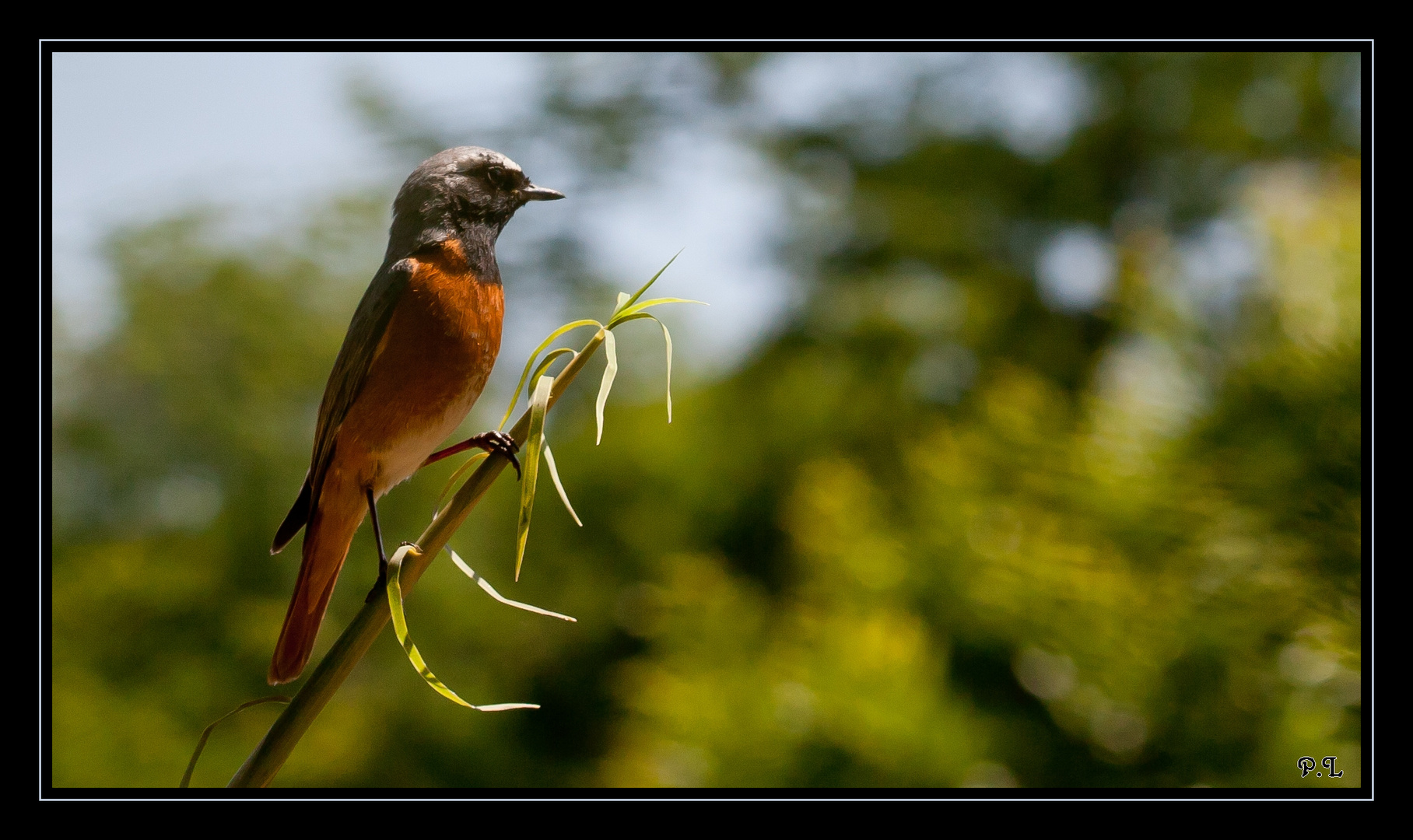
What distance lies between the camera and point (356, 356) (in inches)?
28.5

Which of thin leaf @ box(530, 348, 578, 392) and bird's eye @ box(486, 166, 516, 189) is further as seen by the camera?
bird's eye @ box(486, 166, 516, 189)

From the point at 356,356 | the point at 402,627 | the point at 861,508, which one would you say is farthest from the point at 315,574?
the point at 861,508

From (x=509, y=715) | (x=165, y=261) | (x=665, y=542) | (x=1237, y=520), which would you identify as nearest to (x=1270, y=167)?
(x=1237, y=520)

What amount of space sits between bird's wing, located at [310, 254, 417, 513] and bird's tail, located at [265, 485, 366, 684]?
0.03m

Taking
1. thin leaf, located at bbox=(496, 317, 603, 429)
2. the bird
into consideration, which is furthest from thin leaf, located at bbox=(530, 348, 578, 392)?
the bird

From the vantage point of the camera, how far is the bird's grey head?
0.71m

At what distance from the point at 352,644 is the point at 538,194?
1.46 feet

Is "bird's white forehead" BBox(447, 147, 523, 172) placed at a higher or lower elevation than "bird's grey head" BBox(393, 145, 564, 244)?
higher

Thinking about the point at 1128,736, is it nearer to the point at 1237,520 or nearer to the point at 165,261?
the point at 1237,520

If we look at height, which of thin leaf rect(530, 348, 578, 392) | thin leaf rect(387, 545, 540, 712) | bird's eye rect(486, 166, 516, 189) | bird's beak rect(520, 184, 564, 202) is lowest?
thin leaf rect(387, 545, 540, 712)

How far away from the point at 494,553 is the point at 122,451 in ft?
3.15

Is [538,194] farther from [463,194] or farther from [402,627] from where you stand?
[402,627]

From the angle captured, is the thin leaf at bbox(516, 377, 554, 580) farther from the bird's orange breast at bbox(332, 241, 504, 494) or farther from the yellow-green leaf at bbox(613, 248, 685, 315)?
the bird's orange breast at bbox(332, 241, 504, 494)

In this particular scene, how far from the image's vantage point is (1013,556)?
53.3 inches
